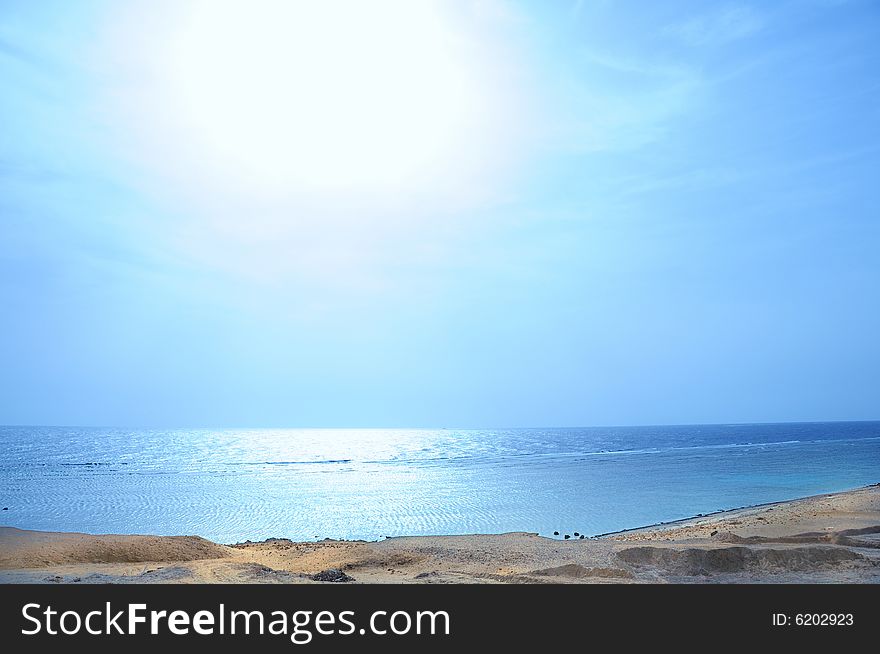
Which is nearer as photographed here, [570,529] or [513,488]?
→ [570,529]

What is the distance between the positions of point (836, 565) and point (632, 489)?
80.1ft

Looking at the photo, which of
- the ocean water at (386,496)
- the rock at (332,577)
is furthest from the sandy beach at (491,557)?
the ocean water at (386,496)

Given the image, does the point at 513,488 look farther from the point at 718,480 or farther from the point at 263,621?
the point at 263,621

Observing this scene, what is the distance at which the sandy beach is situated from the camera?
11477 mm

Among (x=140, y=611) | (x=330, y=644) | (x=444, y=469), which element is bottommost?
(x=444, y=469)

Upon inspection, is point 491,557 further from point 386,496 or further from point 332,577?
point 386,496

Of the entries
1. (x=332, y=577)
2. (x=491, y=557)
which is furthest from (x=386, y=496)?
(x=332, y=577)

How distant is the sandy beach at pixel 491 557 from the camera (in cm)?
1148

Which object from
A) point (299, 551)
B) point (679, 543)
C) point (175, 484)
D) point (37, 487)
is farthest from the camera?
point (175, 484)

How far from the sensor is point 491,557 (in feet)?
47.4

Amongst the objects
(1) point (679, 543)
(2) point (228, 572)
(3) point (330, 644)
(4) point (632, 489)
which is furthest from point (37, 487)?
(3) point (330, 644)

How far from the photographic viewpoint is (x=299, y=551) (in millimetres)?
17000

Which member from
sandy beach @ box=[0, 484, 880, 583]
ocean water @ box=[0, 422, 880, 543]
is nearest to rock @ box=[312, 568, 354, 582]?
sandy beach @ box=[0, 484, 880, 583]

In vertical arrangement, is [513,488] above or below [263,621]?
below
